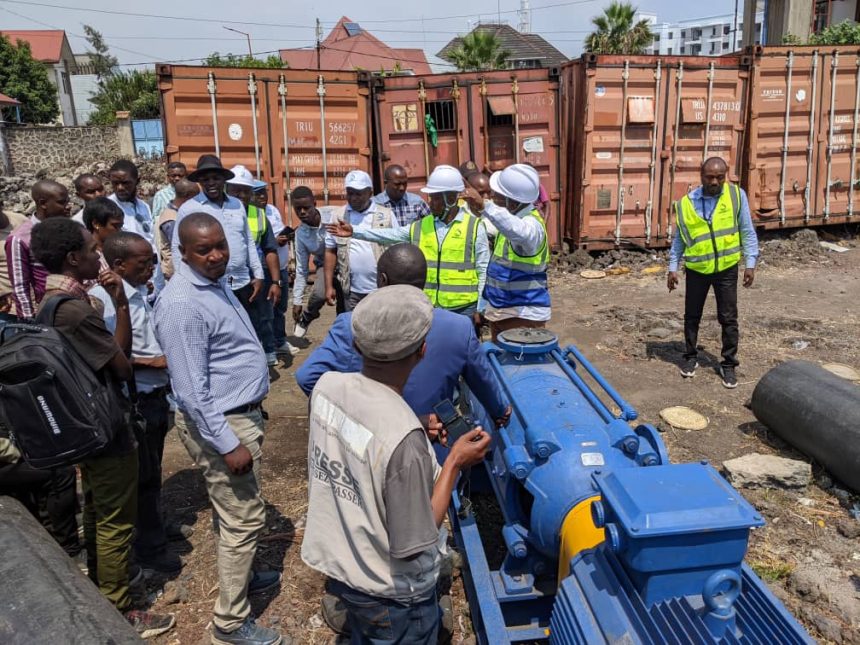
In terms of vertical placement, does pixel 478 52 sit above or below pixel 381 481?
above

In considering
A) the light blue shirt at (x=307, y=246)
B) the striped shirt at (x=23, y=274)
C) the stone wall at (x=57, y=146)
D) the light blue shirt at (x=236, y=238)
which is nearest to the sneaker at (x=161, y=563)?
the striped shirt at (x=23, y=274)

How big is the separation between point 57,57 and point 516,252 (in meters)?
48.4

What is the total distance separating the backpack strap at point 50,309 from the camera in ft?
7.77

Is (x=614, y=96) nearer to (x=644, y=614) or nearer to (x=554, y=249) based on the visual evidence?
(x=554, y=249)

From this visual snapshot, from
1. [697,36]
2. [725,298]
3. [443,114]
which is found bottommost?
[725,298]

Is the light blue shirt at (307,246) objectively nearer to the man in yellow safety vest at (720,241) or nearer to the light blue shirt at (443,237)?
the light blue shirt at (443,237)

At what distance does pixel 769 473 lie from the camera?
374 cm

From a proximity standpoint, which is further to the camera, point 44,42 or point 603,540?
point 44,42

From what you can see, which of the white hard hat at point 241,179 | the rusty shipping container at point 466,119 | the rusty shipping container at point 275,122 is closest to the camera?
the white hard hat at point 241,179

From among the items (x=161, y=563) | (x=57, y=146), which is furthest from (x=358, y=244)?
(x=57, y=146)

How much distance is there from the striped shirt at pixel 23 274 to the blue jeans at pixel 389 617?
3012 mm

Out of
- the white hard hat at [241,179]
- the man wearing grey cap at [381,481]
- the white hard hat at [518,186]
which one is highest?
the white hard hat at [241,179]

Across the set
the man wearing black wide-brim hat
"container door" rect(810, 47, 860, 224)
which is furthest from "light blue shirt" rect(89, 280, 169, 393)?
"container door" rect(810, 47, 860, 224)

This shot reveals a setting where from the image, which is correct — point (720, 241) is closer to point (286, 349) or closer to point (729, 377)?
point (729, 377)
